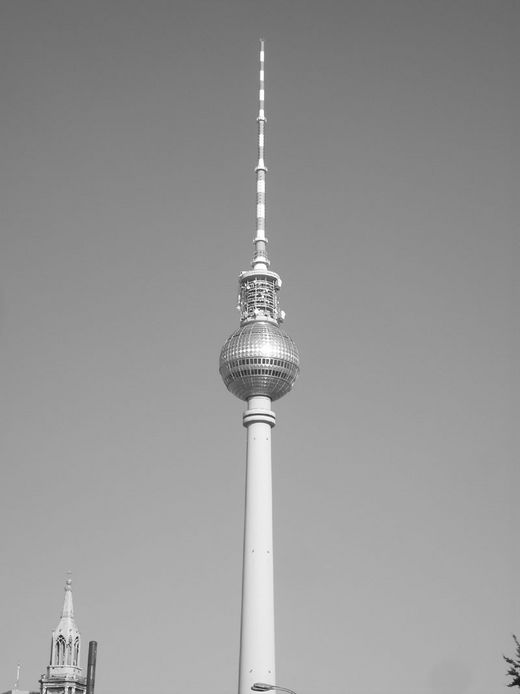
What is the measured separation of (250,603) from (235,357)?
40258 millimetres

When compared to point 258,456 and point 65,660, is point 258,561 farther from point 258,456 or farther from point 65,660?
point 65,660

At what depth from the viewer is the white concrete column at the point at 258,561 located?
170500 millimetres

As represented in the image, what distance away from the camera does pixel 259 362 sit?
190 metres

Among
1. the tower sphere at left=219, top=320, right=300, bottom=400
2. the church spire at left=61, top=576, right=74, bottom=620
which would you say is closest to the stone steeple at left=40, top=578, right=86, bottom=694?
the church spire at left=61, top=576, right=74, bottom=620

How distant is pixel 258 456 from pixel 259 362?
15557 millimetres

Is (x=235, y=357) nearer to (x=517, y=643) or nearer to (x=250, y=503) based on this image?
(x=250, y=503)

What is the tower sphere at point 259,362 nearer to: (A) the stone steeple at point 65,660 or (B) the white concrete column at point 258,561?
(B) the white concrete column at point 258,561

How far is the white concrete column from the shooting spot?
6713 inches

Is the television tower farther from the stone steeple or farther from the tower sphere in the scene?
the stone steeple

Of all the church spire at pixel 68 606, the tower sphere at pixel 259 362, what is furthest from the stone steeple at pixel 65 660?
the tower sphere at pixel 259 362

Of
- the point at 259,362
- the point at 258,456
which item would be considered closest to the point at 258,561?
the point at 258,456

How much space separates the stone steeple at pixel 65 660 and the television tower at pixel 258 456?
2590 centimetres

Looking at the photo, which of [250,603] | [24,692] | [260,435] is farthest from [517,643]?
[24,692]

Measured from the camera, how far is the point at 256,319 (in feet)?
648
